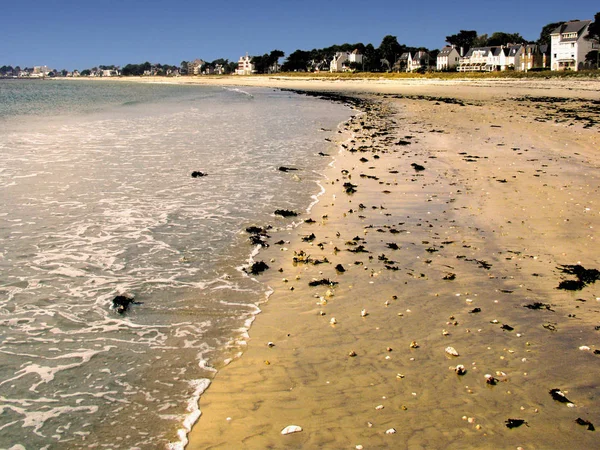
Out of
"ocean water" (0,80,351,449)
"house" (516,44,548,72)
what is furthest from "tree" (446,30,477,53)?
"ocean water" (0,80,351,449)

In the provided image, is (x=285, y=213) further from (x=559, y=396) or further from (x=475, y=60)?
(x=475, y=60)

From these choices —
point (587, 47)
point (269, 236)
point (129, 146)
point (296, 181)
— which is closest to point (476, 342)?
point (269, 236)

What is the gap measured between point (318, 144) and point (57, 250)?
13.0 metres

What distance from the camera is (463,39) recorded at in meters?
Answer: 152

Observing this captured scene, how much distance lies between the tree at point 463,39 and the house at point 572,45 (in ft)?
169

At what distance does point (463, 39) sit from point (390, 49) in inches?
898

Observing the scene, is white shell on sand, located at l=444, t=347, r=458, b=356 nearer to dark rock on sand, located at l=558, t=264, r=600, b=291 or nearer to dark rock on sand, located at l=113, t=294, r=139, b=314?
dark rock on sand, located at l=558, t=264, r=600, b=291

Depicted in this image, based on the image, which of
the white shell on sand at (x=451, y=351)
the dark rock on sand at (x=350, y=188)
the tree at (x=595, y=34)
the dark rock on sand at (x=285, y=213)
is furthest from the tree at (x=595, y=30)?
the white shell on sand at (x=451, y=351)

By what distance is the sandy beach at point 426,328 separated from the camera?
3.64 metres

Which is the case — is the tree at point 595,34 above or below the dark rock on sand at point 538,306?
above

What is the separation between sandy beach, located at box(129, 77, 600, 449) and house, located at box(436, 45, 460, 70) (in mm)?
142250

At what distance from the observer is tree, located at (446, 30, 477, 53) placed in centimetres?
15025

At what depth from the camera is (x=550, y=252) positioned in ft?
23.1

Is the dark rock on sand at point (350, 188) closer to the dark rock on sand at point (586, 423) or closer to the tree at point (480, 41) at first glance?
the dark rock on sand at point (586, 423)
